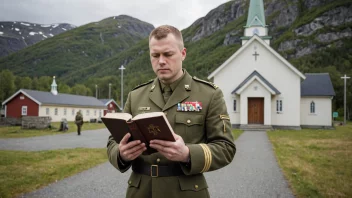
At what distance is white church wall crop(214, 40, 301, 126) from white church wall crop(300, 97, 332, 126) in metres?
4.02

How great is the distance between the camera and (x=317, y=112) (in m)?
31.7

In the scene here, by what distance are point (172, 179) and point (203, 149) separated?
0.40m

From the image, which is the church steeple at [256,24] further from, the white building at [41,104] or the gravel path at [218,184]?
the white building at [41,104]

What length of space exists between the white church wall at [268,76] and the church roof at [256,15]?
9789 mm

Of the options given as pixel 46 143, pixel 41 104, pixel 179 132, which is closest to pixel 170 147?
pixel 179 132

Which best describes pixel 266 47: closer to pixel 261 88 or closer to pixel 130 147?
pixel 261 88

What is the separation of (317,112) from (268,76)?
7.40 metres

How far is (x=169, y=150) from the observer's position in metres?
2.03

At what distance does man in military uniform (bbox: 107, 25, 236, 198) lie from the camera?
2.33 m

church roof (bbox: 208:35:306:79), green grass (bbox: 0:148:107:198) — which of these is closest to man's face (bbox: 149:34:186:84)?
green grass (bbox: 0:148:107:198)

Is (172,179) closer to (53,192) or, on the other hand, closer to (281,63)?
(53,192)

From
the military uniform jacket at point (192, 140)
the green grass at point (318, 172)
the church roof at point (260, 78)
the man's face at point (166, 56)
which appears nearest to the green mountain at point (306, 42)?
the church roof at point (260, 78)

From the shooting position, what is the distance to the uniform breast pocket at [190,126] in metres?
2.51

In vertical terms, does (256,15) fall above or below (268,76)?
above
